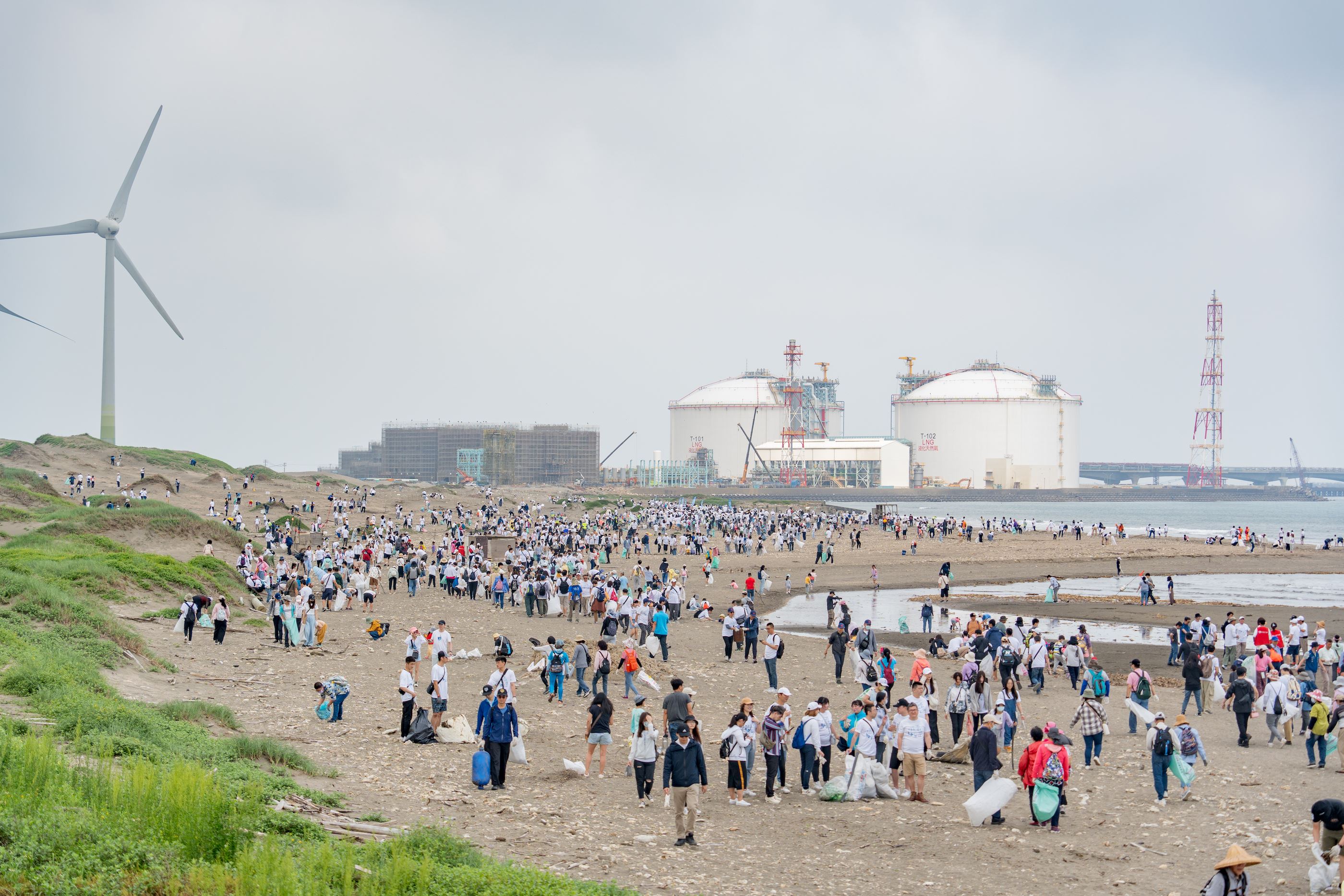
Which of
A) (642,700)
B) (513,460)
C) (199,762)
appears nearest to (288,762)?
(199,762)

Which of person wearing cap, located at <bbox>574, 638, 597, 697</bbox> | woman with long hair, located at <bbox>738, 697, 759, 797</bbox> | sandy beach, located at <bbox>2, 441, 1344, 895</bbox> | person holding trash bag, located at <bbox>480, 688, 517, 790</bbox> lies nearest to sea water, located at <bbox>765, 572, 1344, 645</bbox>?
sandy beach, located at <bbox>2, 441, 1344, 895</bbox>

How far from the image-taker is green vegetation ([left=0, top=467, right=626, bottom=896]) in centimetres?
822

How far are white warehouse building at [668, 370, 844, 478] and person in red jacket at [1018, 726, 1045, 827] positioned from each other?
151774 millimetres

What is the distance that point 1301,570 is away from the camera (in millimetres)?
52312

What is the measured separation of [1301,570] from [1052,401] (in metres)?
107

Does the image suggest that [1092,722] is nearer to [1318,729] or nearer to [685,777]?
[1318,729]

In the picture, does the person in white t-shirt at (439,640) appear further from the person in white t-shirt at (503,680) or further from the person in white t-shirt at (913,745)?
the person in white t-shirt at (913,745)

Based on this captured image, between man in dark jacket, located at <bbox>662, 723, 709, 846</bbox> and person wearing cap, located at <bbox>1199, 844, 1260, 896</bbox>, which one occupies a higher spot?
person wearing cap, located at <bbox>1199, 844, 1260, 896</bbox>

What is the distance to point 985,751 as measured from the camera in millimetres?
12797

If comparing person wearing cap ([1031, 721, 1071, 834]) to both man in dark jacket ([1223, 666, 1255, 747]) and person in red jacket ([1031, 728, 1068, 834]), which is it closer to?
person in red jacket ([1031, 728, 1068, 834])

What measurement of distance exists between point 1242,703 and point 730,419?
152 m

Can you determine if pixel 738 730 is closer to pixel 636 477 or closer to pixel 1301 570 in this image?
pixel 1301 570

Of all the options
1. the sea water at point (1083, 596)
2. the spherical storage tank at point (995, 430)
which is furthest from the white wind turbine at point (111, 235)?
the spherical storage tank at point (995, 430)

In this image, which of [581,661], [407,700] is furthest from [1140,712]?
[407,700]
